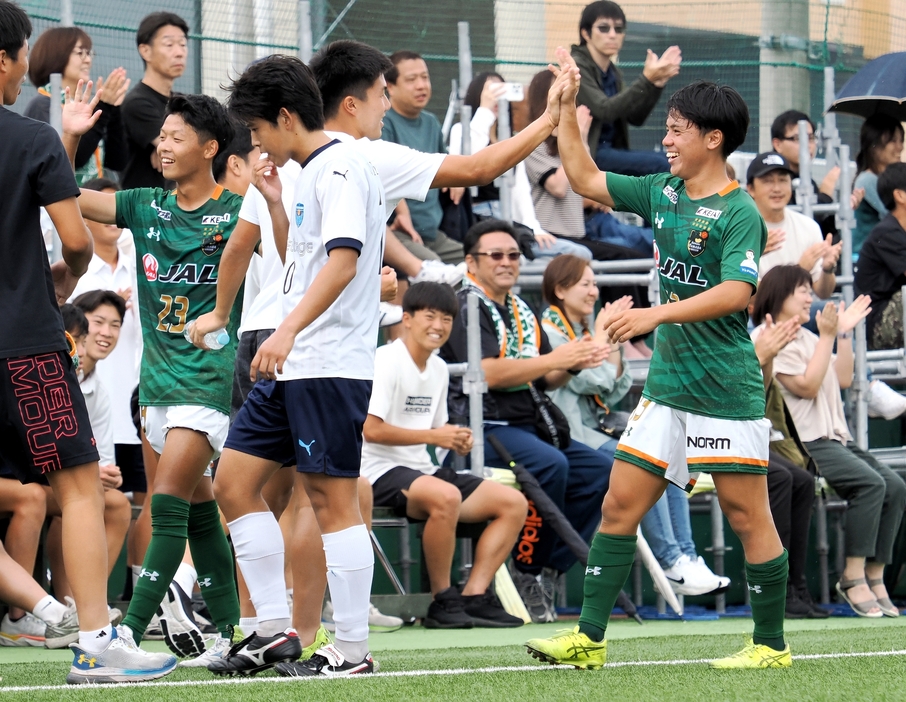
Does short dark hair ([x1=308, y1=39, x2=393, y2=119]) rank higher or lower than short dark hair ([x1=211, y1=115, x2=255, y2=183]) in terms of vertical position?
higher

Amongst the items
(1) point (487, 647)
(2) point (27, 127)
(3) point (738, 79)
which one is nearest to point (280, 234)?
(2) point (27, 127)

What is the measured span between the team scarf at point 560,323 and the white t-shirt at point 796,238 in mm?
1748

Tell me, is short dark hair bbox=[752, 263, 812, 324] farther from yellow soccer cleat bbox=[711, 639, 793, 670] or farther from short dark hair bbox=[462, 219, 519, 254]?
yellow soccer cleat bbox=[711, 639, 793, 670]

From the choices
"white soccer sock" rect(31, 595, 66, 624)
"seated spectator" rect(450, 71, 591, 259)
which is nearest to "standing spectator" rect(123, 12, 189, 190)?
"seated spectator" rect(450, 71, 591, 259)

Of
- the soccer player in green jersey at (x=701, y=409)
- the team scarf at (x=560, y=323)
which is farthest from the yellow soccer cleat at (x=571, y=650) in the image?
the team scarf at (x=560, y=323)

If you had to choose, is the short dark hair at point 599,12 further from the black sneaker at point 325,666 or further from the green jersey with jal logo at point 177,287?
the black sneaker at point 325,666

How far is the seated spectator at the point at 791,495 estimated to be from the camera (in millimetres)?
8133

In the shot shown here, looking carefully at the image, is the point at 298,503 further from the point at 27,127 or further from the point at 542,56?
the point at 542,56

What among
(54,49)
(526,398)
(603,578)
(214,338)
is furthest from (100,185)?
(603,578)

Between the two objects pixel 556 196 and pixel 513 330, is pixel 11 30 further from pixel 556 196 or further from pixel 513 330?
pixel 556 196

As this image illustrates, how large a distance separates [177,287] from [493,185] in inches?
192

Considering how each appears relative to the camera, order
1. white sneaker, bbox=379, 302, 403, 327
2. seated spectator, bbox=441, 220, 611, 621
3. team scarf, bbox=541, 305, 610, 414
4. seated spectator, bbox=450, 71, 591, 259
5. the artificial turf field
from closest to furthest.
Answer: the artificial turf field
seated spectator, bbox=441, 220, 611, 621
white sneaker, bbox=379, 302, 403, 327
team scarf, bbox=541, 305, 610, 414
seated spectator, bbox=450, 71, 591, 259

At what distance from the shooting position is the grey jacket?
955cm

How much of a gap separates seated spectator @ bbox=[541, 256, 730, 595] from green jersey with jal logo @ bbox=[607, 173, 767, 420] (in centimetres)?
313
